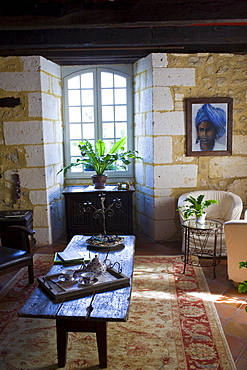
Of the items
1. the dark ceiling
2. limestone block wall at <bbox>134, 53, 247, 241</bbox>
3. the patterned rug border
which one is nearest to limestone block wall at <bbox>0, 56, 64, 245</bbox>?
the dark ceiling

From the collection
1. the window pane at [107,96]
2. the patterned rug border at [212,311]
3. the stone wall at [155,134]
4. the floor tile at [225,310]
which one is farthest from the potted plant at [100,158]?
the floor tile at [225,310]

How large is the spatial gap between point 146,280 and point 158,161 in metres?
1.98

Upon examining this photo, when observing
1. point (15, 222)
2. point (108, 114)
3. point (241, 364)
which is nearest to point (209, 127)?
point (108, 114)

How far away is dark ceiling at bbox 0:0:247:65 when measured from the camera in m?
3.73

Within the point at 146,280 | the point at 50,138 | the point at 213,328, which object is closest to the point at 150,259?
the point at 146,280

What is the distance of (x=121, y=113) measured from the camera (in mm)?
6559

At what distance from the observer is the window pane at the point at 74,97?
6.49 m

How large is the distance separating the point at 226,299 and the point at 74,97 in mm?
4134

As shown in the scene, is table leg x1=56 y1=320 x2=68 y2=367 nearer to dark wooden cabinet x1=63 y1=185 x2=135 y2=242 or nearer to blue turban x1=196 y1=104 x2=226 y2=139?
Answer: dark wooden cabinet x1=63 y1=185 x2=135 y2=242

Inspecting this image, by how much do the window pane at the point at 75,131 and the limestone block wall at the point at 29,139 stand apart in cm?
60

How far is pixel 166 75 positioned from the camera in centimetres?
565

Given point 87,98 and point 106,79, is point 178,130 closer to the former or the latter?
point 106,79

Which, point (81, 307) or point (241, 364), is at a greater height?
point (81, 307)

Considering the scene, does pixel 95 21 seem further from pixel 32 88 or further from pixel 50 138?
pixel 50 138
